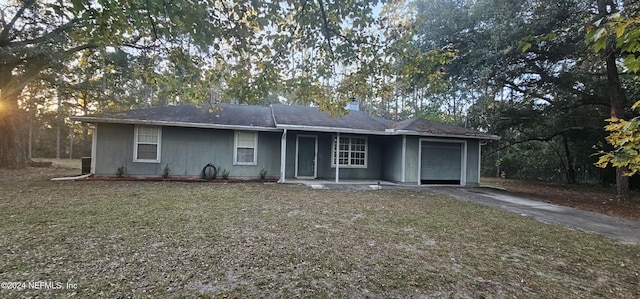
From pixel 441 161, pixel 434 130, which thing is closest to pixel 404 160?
pixel 434 130

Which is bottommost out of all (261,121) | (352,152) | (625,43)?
(352,152)

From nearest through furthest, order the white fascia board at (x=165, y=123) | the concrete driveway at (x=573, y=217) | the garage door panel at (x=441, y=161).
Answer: the concrete driveway at (x=573, y=217)
the white fascia board at (x=165, y=123)
the garage door panel at (x=441, y=161)

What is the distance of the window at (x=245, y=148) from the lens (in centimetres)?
1111

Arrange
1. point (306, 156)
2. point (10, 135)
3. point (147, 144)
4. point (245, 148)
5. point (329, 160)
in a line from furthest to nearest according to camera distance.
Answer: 1. point (10, 135)
2. point (329, 160)
3. point (306, 156)
4. point (245, 148)
5. point (147, 144)

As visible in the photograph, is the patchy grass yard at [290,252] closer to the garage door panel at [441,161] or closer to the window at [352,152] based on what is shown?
the garage door panel at [441,161]

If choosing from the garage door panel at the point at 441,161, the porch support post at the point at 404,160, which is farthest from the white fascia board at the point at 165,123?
the garage door panel at the point at 441,161

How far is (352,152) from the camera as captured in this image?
1229 cm

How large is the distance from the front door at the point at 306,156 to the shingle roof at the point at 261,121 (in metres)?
0.83

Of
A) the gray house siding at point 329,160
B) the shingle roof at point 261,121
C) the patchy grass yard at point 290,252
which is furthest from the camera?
the gray house siding at point 329,160

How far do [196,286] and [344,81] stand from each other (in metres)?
3.97

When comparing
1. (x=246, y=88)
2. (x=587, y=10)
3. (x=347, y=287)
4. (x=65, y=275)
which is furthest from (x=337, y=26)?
(x=587, y=10)

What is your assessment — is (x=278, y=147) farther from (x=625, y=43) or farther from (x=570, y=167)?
(x=570, y=167)

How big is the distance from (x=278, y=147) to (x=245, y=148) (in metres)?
1.30

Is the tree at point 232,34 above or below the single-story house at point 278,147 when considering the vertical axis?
above
